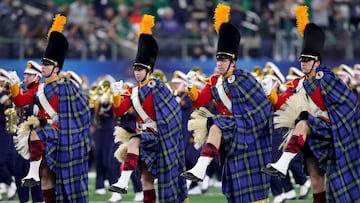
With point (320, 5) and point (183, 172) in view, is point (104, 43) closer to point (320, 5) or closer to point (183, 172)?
point (320, 5)

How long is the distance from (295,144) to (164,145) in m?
1.75

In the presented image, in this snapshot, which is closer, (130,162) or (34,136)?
(130,162)

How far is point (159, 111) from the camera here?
619 inches

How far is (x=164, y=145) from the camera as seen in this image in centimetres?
1576

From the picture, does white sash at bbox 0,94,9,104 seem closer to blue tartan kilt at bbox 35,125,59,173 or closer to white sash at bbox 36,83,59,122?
white sash at bbox 36,83,59,122

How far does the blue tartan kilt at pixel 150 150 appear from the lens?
1553cm

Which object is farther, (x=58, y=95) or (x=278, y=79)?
(x=278, y=79)

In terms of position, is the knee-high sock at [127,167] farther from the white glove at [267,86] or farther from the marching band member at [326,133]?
the white glove at [267,86]

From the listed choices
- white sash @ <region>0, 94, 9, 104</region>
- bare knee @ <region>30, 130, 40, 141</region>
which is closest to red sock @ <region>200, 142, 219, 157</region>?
bare knee @ <region>30, 130, 40, 141</region>

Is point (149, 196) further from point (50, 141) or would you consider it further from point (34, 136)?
point (34, 136)

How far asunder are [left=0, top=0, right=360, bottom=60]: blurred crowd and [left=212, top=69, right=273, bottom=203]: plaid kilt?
499 inches

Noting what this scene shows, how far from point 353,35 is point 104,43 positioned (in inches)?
214

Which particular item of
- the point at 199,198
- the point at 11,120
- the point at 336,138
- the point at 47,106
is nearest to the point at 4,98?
the point at 11,120

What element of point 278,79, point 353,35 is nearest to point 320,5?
point 353,35
